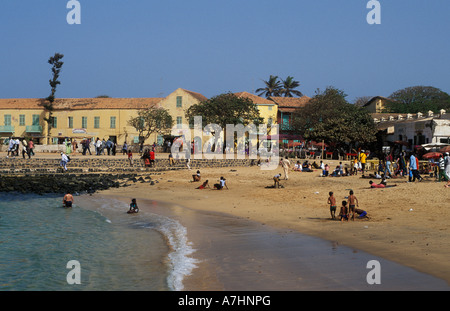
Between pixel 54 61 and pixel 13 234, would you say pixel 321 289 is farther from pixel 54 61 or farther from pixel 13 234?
pixel 54 61

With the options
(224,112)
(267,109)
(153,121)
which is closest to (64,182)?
(224,112)

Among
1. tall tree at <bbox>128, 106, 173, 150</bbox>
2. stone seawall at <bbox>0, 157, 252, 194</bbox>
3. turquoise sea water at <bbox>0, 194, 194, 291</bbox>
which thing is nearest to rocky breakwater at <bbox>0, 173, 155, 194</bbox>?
stone seawall at <bbox>0, 157, 252, 194</bbox>

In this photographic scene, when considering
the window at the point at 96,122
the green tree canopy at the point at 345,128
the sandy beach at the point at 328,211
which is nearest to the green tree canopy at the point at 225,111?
the green tree canopy at the point at 345,128

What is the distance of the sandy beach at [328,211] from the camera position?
10172 mm

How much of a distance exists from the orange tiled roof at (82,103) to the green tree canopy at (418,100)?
3626 cm

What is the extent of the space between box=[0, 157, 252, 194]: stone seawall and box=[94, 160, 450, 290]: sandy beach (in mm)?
2030

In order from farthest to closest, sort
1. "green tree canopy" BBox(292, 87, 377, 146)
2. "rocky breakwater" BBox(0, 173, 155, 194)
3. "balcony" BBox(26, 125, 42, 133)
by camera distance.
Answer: "balcony" BBox(26, 125, 42, 133), "green tree canopy" BBox(292, 87, 377, 146), "rocky breakwater" BBox(0, 173, 155, 194)

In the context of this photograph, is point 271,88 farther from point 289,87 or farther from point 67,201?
point 67,201

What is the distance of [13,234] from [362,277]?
442 inches

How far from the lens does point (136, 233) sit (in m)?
14.1

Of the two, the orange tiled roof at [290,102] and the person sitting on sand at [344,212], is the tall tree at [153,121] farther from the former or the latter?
the person sitting on sand at [344,212]

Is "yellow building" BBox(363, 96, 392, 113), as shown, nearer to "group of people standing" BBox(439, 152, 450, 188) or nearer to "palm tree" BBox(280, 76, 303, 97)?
"palm tree" BBox(280, 76, 303, 97)

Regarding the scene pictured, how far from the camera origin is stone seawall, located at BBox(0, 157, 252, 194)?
86.1ft
